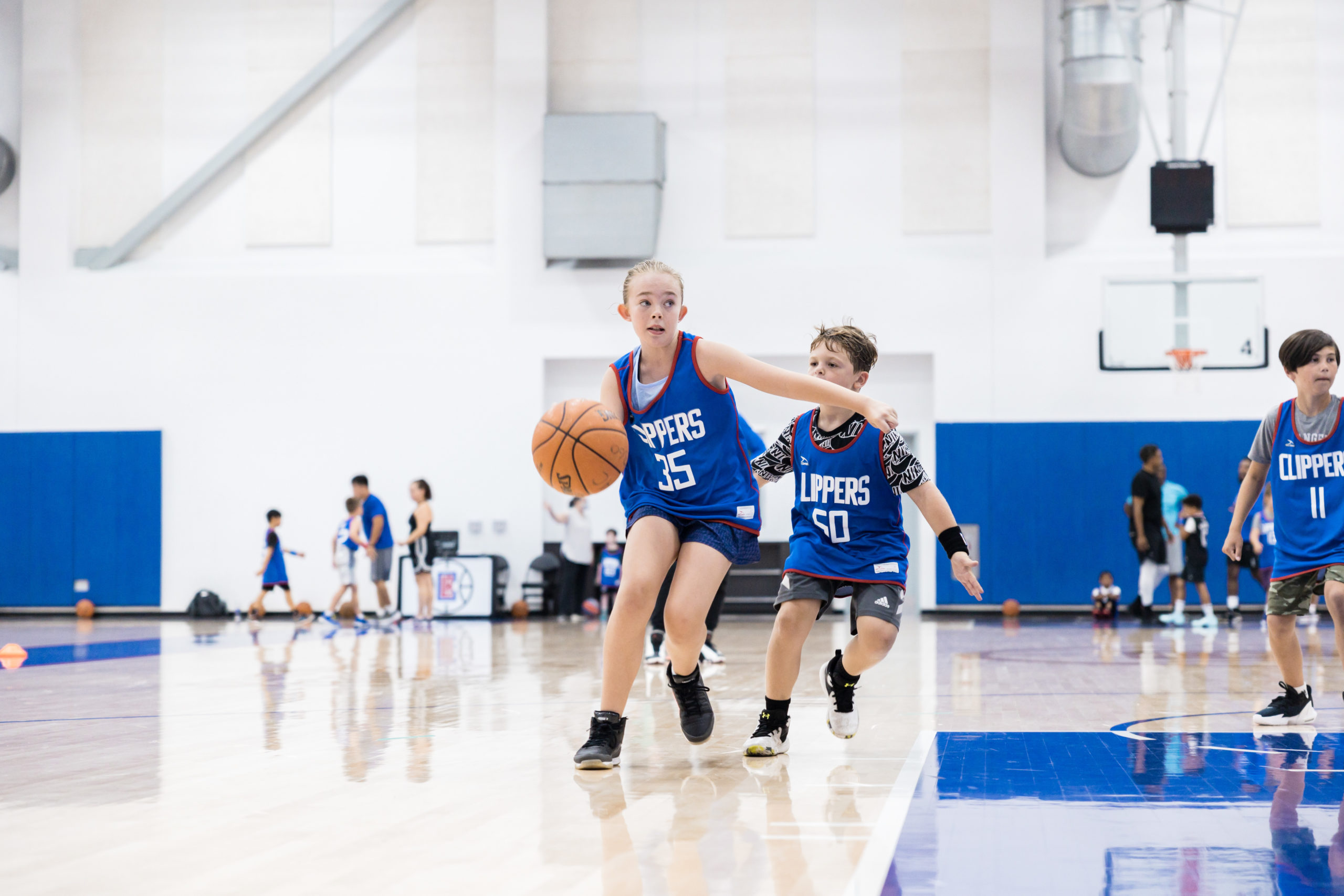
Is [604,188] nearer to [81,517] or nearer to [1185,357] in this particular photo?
[1185,357]

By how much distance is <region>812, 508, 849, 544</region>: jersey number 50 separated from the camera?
4.40 m

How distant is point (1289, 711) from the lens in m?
5.23

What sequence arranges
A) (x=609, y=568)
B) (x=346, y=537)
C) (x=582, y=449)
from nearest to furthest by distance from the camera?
(x=582, y=449), (x=346, y=537), (x=609, y=568)

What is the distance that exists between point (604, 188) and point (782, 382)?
40.1ft

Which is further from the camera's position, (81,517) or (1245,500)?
(81,517)

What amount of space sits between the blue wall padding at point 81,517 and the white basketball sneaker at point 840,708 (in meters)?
14.3

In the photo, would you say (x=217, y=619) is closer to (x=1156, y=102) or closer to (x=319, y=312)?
(x=319, y=312)

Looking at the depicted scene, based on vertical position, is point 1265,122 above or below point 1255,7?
below

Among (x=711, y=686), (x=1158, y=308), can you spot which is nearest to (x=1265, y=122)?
(x=1158, y=308)

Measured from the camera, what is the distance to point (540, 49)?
16281mm

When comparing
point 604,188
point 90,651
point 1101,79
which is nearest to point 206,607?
point 90,651

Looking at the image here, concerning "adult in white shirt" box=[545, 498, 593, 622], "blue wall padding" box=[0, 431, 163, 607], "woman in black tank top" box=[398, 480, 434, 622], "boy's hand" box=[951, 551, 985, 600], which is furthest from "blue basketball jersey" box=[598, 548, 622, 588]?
"boy's hand" box=[951, 551, 985, 600]

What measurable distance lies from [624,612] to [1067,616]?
12.5 m

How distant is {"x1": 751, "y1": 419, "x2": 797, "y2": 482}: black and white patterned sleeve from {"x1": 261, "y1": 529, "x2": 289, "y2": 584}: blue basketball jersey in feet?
38.0
